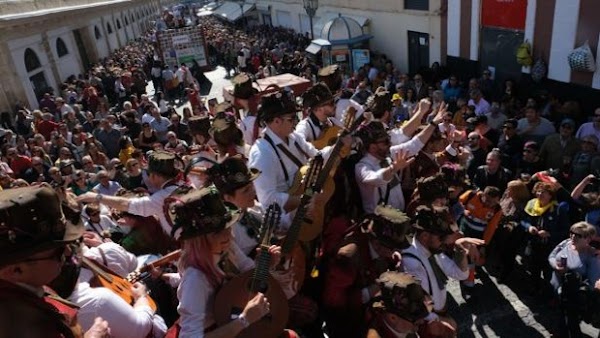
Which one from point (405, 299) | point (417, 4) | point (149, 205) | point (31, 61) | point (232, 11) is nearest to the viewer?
point (405, 299)

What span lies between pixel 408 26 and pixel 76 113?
457 inches

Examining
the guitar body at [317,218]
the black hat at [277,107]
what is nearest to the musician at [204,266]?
the guitar body at [317,218]

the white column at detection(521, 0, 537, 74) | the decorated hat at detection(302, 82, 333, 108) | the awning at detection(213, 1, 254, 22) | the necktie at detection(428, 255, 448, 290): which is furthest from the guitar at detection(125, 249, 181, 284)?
the awning at detection(213, 1, 254, 22)

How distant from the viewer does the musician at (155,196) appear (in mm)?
3844

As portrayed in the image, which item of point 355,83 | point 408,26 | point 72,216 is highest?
point 72,216

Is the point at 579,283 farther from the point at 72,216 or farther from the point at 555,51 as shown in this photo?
the point at 555,51

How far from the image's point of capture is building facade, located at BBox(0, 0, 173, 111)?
17.0m

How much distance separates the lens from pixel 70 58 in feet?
81.9

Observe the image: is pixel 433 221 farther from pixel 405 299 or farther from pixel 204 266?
pixel 204 266

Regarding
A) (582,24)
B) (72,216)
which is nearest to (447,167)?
(72,216)

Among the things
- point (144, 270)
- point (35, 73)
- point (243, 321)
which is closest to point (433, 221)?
point (243, 321)

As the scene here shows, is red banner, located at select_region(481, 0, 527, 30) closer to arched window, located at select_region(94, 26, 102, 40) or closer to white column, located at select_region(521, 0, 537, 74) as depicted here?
white column, located at select_region(521, 0, 537, 74)

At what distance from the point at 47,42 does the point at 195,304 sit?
2396 cm

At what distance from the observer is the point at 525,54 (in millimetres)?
10391
